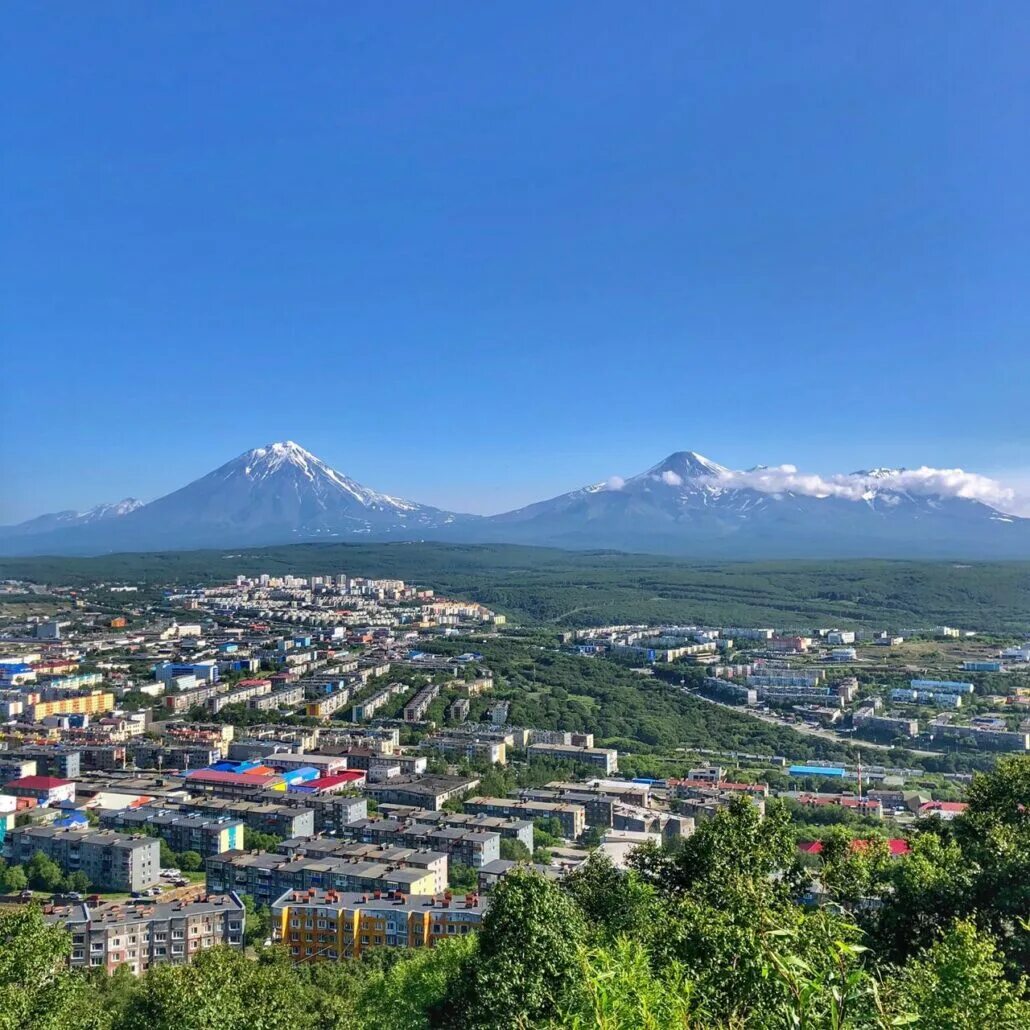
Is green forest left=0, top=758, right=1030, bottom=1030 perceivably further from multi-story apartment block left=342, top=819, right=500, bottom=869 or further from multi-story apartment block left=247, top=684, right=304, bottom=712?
multi-story apartment block left=247, top=684, right=304, bottom=712

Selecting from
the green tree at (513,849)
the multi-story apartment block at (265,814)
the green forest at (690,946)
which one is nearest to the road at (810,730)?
the green tree at (513,849)

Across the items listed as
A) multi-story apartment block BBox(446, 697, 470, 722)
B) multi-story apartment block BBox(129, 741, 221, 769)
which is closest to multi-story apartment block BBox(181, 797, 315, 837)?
multi-story apartment block BBox(129, 741, 221, 769)

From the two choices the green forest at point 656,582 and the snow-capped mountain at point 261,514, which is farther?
the snow-capped mountain at point 261,514

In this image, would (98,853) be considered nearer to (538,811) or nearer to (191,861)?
(191,861)

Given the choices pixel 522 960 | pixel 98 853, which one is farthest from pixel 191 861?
pixel 522 960

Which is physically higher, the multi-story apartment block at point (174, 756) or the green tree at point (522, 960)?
the green tree at point (522, 960)

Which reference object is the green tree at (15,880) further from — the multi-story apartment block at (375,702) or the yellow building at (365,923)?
the multi-story apartment block at (375,702)
